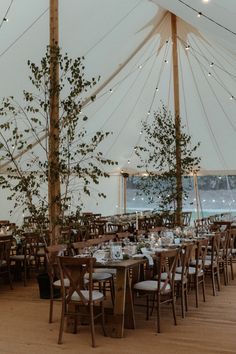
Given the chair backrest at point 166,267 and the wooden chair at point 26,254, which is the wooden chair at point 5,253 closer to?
the wooden chair at point 26,254

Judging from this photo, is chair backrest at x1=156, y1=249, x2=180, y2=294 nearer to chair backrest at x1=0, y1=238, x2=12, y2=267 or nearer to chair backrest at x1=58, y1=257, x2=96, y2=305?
chair backrest at x1=58, y1=257, x2=96, y2=305

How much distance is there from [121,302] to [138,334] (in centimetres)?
41

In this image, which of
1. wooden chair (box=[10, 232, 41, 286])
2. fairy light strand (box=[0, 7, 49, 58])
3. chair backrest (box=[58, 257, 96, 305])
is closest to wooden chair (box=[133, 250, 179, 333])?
chair backrest (box=[58, 257, 96, 305])

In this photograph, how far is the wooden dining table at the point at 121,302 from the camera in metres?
4.62

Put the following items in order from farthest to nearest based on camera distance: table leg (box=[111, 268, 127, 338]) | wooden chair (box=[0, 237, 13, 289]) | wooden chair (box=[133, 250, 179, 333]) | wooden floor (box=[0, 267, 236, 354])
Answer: wooden chair (box=[0, 237, 13, 289]), wooden chair (box=[133, 250, 179, 333]), table leg (box=[111, 268, 127, 338]), wooden floor (box=[0, 267, 236, 354])

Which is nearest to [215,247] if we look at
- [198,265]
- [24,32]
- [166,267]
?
[198,265]

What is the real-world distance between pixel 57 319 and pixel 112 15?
614 centimetres

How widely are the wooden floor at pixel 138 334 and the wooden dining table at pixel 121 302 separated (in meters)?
0.11

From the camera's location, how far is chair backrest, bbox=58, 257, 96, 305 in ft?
14.4

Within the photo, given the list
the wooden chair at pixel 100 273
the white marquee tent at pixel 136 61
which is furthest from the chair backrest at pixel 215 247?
the white marquee tent at pixel 136 61

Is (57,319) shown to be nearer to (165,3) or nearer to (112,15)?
(165,3)

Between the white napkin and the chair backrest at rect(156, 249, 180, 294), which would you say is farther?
the white napkin

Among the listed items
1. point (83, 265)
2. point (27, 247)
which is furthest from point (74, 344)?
point (27, 247)

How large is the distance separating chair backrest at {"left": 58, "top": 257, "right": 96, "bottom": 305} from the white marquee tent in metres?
3.79
